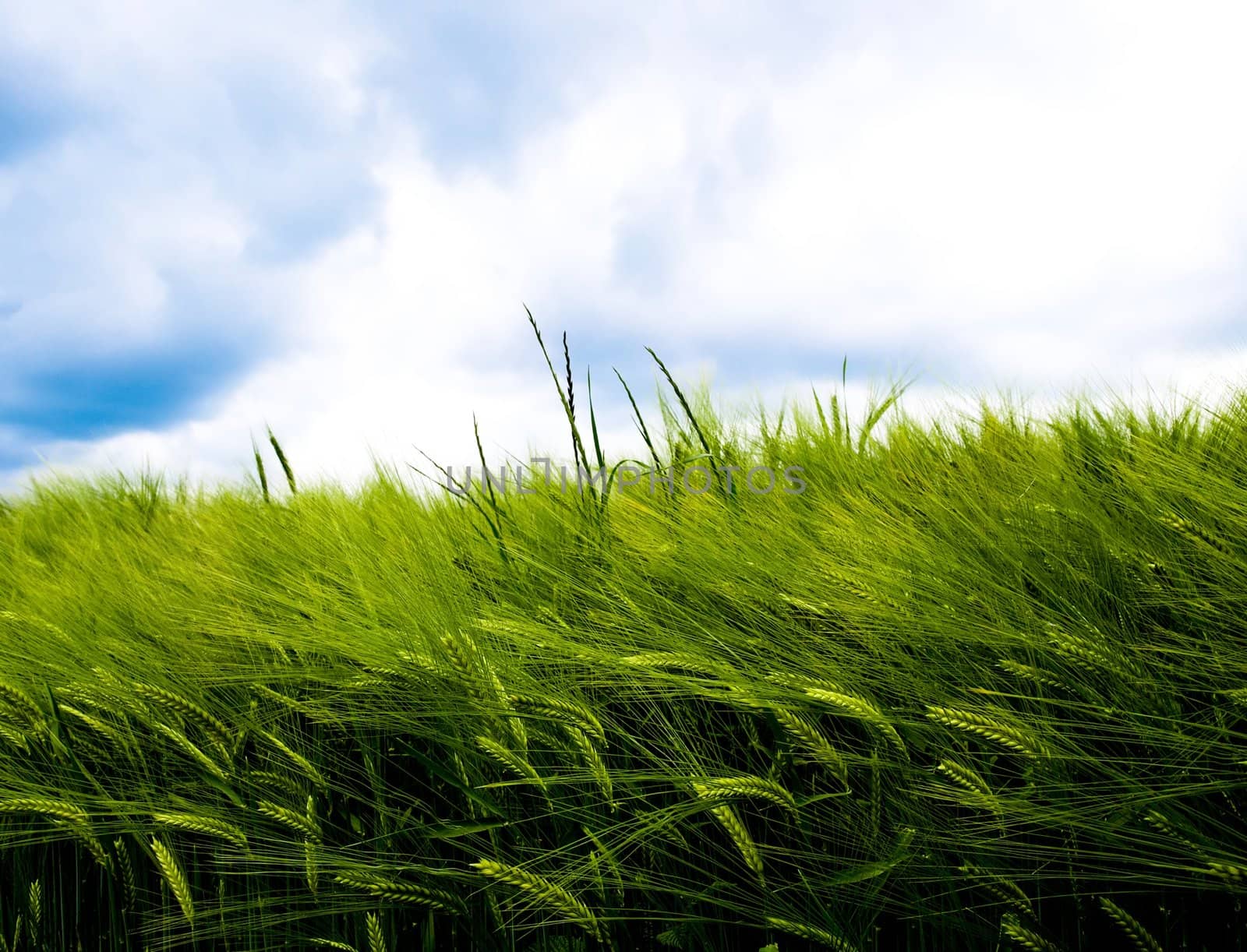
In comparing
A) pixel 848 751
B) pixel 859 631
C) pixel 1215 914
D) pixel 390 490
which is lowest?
pixel 1215 914

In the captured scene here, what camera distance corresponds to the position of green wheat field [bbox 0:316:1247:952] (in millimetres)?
784

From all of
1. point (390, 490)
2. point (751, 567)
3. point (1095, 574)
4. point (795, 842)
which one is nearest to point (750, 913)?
point (795, 842)

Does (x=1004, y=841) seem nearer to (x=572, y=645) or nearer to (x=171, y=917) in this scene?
(x=572, y=645)

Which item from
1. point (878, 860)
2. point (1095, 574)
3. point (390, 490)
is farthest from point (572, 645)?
point (390, 490)

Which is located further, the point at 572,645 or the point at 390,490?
the point at 390,490

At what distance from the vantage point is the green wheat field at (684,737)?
2.57 ft

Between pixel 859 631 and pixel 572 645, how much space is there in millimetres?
339

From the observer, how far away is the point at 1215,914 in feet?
2.51

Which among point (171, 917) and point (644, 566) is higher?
point (644, 566)

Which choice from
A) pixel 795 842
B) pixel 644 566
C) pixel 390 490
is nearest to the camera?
pixel 795 842

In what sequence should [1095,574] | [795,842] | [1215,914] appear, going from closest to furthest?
[1215,914] < [795,842] < [1095,574]

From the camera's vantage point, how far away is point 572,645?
0.91 m

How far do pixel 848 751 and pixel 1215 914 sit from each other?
361 mm

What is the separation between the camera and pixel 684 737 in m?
0.95
